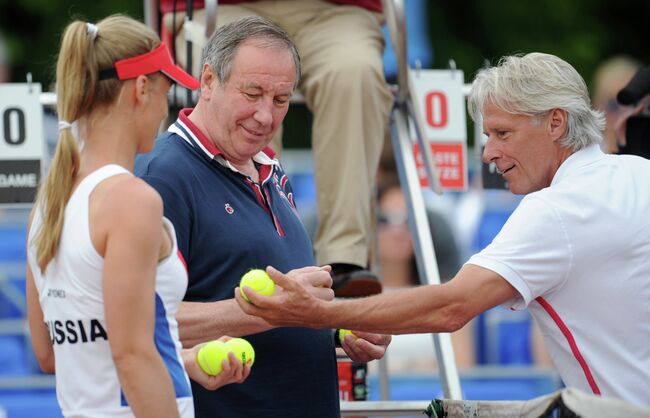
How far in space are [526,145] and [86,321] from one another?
54.2 inches

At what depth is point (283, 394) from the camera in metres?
3.46

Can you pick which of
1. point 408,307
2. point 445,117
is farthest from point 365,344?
point 445,117

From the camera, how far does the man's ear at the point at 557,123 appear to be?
3414 mm

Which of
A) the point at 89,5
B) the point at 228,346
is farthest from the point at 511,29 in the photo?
the point at 228,346

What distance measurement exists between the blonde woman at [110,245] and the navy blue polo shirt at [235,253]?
484mm

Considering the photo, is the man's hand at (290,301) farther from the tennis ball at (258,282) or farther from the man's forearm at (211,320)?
the man's forearm at (211,320)

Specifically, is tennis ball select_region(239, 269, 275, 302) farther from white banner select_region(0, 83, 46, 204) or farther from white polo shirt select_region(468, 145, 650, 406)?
white banner select_region(0, 83, 46, 204)

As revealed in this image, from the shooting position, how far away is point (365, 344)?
3693mm

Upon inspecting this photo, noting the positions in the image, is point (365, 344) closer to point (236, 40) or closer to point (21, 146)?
point (236, 40)

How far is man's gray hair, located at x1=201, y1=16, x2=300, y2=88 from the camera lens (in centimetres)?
365

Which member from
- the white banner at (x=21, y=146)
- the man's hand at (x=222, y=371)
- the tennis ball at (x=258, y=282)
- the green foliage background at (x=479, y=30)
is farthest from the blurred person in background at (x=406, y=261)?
the man's hand at (x=222, y=371)

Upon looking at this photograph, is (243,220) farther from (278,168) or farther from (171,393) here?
(171,393)

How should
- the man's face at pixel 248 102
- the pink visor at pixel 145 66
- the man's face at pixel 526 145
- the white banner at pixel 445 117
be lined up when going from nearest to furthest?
the pink visor at pixel 145 66 < the man's face at pixel 526 145 < the man's face at pixel 248 102 < the white banner at pixel 445 117

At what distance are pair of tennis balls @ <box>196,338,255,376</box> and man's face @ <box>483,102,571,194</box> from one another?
1.01 m
